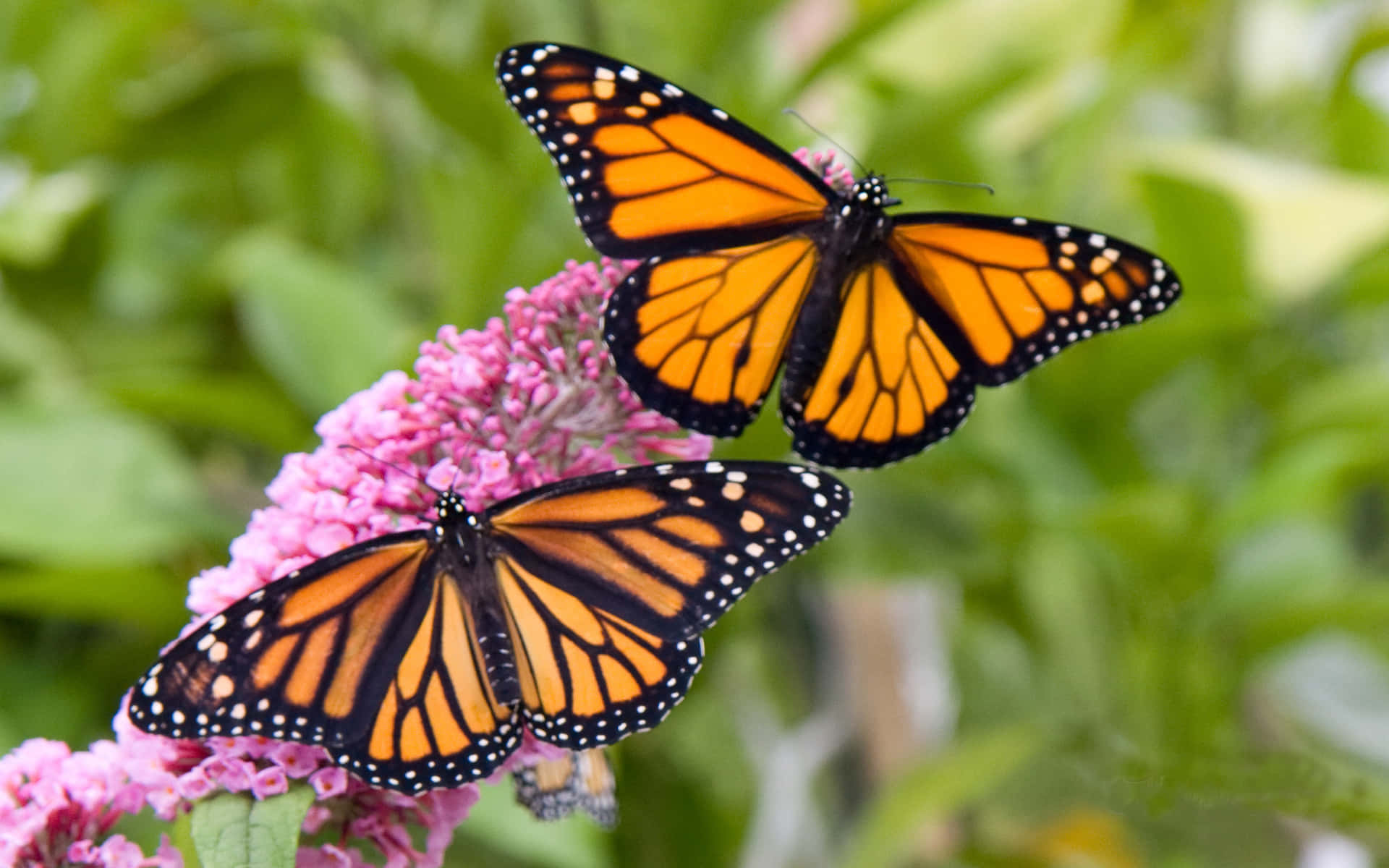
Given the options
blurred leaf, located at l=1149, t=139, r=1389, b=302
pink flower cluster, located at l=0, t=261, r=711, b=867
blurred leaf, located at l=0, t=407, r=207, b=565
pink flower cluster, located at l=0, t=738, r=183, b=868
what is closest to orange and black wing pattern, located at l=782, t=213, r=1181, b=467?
pink flower cluster, located at l=0, t=261, r=711, b=867

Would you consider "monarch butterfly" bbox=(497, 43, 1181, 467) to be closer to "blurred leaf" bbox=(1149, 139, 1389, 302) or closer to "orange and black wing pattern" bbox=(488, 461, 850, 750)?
"orange and black wing pattern" bbox=(488, 461, 850, 750)

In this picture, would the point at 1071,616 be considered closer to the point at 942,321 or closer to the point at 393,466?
the point at 942,321

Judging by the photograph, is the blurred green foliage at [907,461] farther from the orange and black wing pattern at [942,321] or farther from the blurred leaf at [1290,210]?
the orange and black wing pattern at [942,321]

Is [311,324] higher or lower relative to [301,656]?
higher

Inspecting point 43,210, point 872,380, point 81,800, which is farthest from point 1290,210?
point 43,210

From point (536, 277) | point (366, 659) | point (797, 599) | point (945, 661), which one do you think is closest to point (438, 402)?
point (366, 659)

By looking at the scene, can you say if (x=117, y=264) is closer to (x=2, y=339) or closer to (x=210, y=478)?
(x=2, y=339)
